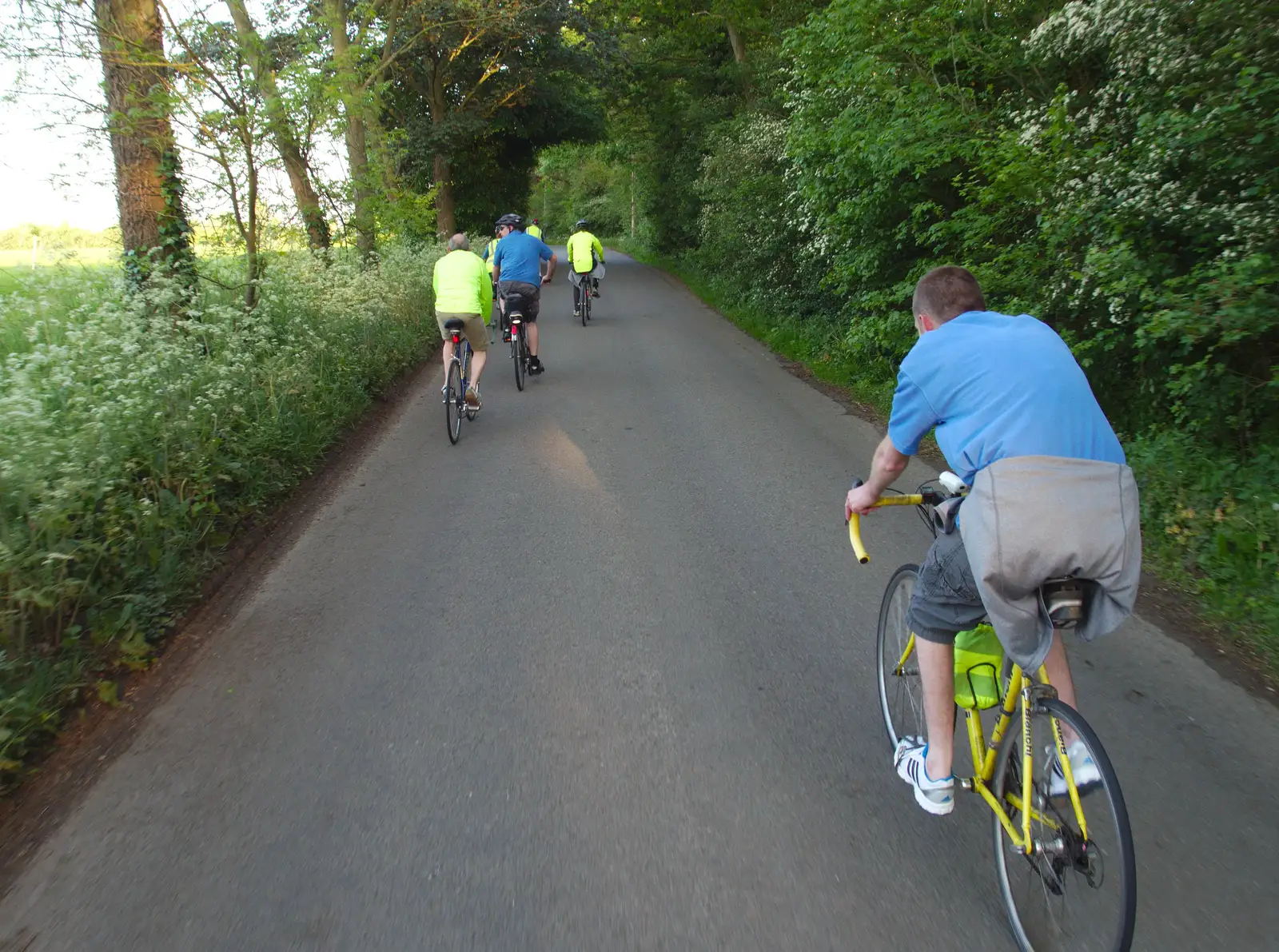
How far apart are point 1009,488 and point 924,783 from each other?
3.59 feet

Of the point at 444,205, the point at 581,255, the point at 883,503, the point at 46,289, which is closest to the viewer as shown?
the point at 883,503

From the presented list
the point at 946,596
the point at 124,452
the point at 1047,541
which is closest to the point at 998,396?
the point at 1047,541

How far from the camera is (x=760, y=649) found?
4457mm

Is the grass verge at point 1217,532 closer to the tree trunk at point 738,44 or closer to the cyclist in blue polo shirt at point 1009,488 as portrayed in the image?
the cyclist in blue polo shirt at point 1009,488

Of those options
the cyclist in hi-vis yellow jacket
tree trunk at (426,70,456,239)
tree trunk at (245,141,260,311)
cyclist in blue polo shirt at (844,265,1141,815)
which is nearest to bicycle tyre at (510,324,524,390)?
tree trunk at (245,141,260,311)

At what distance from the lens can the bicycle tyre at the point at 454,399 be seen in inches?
340

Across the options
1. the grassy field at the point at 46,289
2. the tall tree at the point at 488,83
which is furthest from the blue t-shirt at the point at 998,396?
the tall tree at the point at 488,83

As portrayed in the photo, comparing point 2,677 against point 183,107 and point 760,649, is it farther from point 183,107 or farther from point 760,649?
point 183,107

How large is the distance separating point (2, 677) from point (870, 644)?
3.86m

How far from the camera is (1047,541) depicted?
2340 mm

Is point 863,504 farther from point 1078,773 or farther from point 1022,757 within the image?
point 1078,773

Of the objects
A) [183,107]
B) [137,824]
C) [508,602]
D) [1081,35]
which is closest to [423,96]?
[183,107]

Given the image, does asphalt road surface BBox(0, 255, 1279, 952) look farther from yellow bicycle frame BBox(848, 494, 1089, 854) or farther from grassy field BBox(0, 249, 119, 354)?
grassy field BBox(0, 249, 119, 354)

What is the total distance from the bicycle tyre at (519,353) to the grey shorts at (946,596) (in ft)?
28.4
